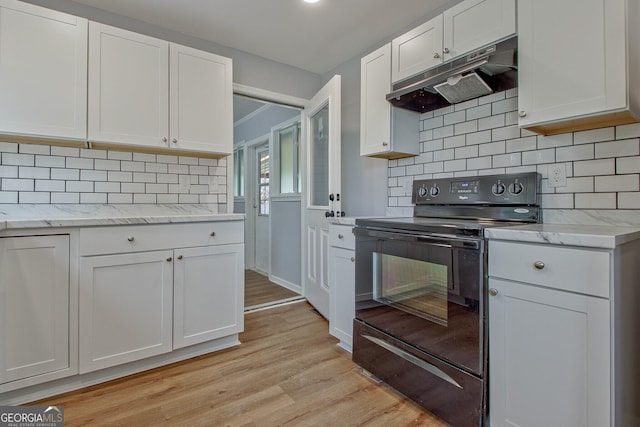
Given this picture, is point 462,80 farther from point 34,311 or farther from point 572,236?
point 34,311

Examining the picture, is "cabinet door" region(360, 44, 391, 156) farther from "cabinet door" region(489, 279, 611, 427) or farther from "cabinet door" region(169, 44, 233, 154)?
"cabinet door" region(489, 279, 611, 427)

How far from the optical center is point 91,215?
2.15m

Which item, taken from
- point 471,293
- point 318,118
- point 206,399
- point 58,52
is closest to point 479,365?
point 471,293

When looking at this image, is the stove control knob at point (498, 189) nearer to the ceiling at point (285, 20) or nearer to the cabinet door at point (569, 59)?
the cabinet door at point (569, 59)

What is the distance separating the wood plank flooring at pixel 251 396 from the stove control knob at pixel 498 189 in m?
1.22

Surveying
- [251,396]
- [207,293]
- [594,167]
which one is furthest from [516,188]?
[207,293]

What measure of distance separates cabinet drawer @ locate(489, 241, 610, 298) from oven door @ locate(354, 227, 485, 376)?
0.08 meters

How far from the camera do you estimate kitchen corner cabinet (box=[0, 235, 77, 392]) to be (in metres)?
1.51

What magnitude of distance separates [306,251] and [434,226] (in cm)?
198

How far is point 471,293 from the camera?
1.30 meters

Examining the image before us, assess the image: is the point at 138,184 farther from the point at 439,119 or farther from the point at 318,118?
the point at 439,119

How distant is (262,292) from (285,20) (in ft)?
9.09

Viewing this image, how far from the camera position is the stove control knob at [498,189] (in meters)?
1.73

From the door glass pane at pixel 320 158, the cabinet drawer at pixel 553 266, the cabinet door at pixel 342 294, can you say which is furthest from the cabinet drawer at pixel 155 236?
the cabinet drawer at pixel 553 266
